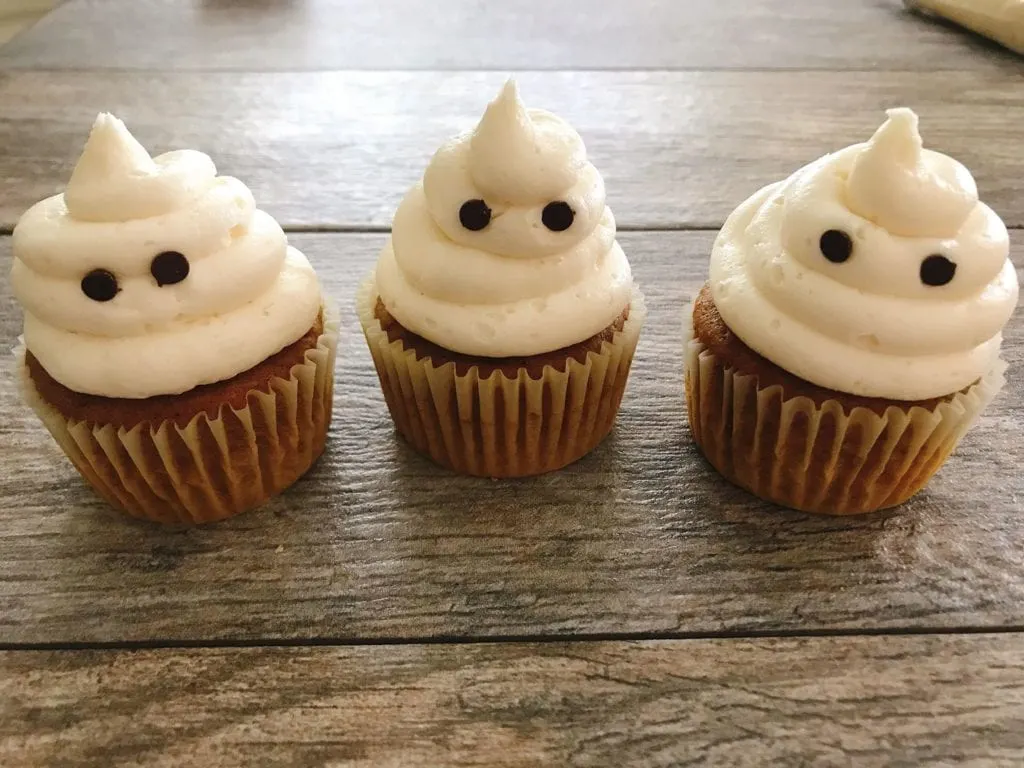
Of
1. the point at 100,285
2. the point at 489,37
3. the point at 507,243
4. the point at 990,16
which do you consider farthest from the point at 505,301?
the point at 990,16

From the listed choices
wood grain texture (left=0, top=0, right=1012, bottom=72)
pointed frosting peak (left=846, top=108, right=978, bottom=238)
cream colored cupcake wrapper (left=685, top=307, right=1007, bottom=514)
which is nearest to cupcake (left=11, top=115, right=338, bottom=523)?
cream colored cupcake wrapper (left=685, top=307, right=1007, bottom=514)

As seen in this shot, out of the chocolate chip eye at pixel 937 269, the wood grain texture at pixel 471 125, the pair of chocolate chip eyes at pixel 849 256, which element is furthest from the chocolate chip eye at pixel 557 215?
the wood grain texture at pixel 471 125

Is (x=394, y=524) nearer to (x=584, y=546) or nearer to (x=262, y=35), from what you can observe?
(x=584, y=546)

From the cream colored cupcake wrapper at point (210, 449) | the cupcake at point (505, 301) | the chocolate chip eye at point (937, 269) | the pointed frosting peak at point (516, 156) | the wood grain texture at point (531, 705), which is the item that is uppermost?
the pointed frosting peak at point (516, 156)

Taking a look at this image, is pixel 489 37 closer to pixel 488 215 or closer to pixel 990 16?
pixel 990 16

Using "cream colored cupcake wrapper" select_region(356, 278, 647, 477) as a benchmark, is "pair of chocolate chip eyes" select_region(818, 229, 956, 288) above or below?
above

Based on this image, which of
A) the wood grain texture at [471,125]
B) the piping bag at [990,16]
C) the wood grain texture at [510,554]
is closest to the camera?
the wood grain texture at [510,554]

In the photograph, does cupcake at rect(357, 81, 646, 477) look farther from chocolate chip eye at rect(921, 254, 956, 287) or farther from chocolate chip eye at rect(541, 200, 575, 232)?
chocolate chip eye at rect(921, 254, 956, 287)

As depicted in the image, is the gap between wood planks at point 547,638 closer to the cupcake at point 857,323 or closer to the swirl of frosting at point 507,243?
the cupcake at point 857,323

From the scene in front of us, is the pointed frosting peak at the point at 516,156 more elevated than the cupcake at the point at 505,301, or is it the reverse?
the pointed frosting peak at the point at 516,156
